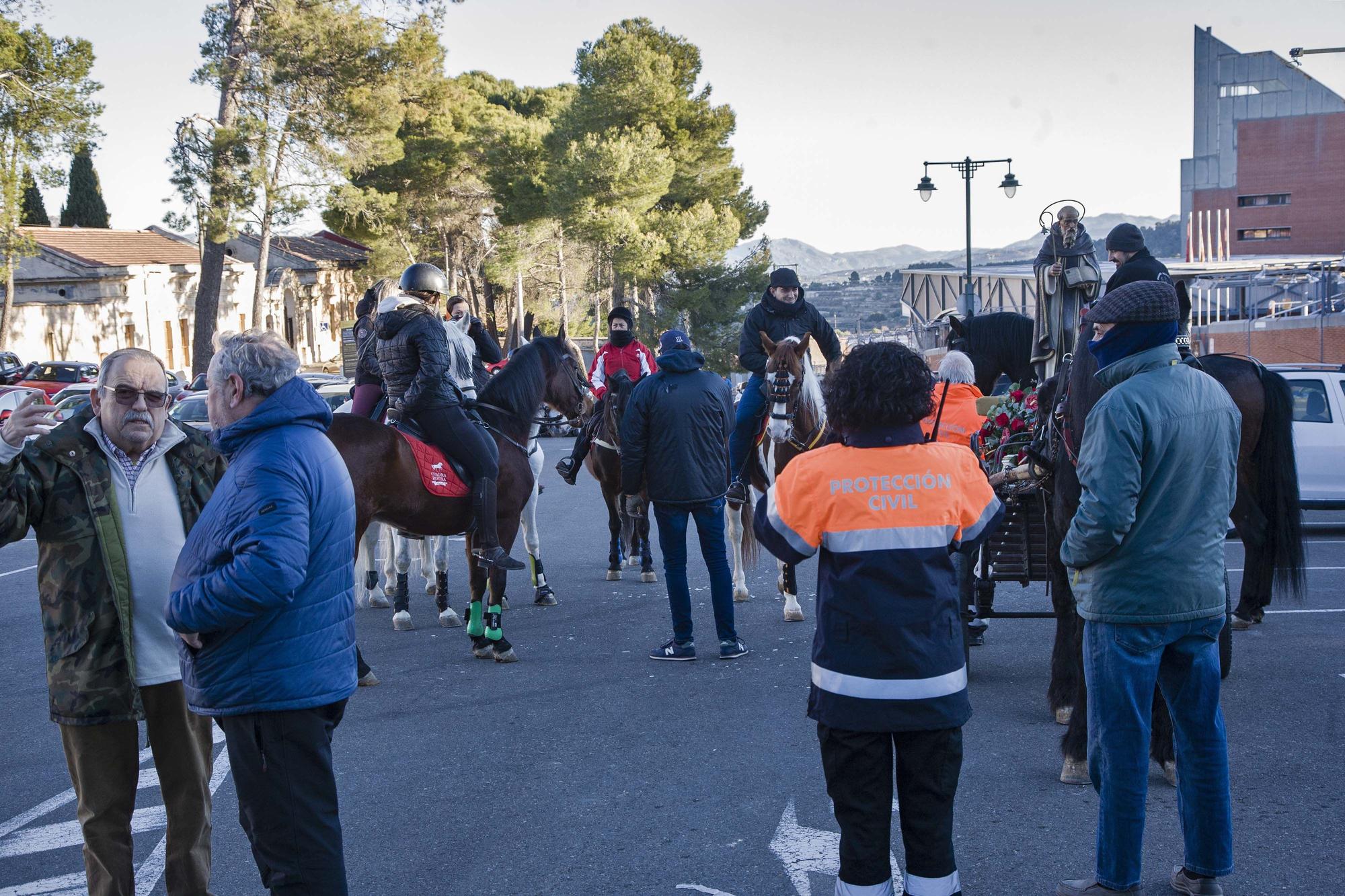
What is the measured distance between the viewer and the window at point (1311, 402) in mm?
13703

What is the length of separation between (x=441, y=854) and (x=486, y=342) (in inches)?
254

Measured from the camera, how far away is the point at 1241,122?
53.3 m

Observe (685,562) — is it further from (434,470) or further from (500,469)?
(434,470)

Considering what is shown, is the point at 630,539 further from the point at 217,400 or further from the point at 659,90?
the point at 659,90

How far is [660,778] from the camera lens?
563 centimetres

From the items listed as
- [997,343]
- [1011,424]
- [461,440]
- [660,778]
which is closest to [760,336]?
[997,343]

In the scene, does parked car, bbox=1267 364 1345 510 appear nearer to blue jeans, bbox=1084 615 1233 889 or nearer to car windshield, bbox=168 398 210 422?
blue jeans, bbox=1084 615 1233 889

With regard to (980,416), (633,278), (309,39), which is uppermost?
(309,39)

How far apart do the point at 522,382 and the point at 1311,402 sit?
389 inches

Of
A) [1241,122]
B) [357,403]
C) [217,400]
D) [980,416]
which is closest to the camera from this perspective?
[217,400]

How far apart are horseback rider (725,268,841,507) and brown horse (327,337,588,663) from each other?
138 cm

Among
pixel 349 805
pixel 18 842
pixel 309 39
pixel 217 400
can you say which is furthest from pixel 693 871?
pixel 309 39

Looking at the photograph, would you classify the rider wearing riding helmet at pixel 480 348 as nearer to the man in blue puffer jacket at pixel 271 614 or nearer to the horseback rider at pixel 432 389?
the horseback rider at pixel 432 389

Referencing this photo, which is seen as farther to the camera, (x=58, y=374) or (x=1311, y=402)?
(x=58, y=374)
